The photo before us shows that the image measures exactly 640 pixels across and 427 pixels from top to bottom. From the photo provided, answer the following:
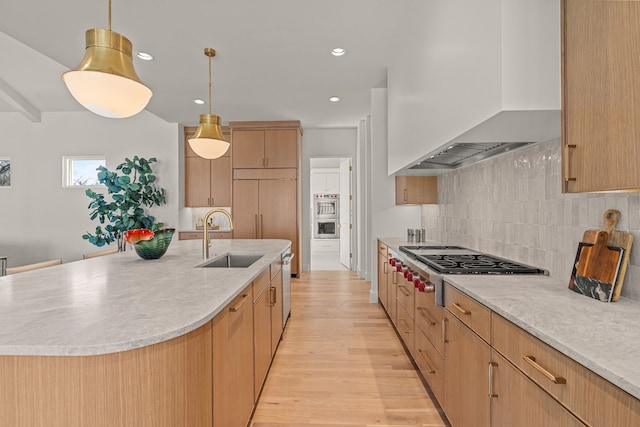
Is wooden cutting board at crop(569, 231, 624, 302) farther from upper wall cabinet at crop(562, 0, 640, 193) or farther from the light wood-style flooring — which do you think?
the light wood-style flooring

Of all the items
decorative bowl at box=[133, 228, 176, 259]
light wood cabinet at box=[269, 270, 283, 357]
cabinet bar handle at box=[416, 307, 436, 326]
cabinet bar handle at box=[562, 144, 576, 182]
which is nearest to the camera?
cabinet bar handle at box=[562, 144, 576, 182]

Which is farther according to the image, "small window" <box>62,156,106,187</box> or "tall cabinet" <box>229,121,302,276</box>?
"small window" <box>62,156,106,187</box>

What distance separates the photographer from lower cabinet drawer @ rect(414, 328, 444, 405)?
182cm

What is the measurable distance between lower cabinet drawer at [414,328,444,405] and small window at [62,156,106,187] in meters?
6.32

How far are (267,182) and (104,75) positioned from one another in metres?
4.07

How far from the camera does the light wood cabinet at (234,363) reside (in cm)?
123

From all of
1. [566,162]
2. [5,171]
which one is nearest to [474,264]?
[566,162]

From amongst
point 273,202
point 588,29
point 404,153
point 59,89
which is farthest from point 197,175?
point 588,29

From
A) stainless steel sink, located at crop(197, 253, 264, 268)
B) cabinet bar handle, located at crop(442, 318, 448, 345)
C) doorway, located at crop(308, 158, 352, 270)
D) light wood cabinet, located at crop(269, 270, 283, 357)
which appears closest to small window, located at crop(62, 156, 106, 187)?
doorway, located at crop(308, 158, 352, 270)

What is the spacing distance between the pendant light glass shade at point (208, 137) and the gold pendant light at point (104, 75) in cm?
130

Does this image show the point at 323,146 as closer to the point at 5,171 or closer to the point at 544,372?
the point at 544,372

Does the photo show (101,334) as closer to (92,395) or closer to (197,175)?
(92,395)

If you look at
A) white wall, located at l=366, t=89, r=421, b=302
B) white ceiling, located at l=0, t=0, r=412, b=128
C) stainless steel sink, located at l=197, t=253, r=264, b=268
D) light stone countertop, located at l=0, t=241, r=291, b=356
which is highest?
white ceiling, located at l=0, t=0, r=412, b=128

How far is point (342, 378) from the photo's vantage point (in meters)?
2.33
